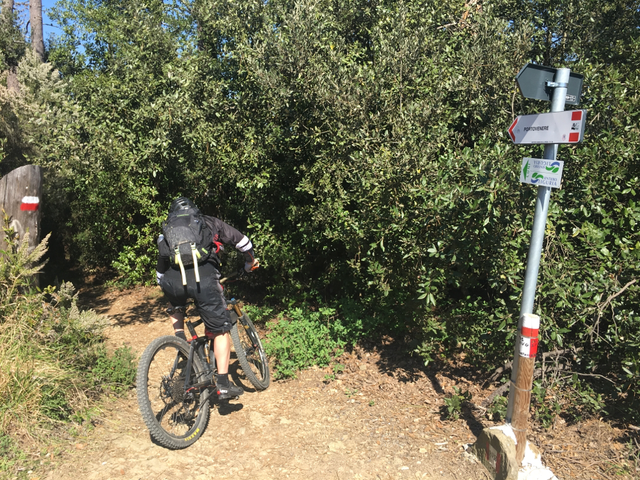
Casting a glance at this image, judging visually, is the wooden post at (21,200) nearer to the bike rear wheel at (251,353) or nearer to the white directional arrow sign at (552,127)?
the bike rear wheel at (251,353)

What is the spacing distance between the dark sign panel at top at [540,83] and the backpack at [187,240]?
2.73 meters

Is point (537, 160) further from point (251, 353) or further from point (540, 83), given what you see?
point (251, 353)

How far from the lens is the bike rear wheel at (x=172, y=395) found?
3.77m

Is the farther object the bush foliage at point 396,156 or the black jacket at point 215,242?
the black jacket at point 215,242

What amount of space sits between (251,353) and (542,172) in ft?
11.0

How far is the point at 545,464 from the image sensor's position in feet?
12.2

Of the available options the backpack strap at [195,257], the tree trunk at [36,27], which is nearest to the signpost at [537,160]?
the backpack strap at [195,257]

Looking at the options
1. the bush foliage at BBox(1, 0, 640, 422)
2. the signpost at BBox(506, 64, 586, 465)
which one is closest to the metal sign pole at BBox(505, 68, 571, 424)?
the signpost at BBox(506, 64, 586, 465)

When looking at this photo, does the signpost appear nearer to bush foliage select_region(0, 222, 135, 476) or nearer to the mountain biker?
the mountain biker

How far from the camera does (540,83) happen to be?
327 centimetres

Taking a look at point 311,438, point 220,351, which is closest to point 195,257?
point 220,351

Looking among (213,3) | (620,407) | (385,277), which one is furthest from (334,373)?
(213,3)

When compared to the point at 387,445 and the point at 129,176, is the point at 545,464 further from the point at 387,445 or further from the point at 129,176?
the point at 129,176

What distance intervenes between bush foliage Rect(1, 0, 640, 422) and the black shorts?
167 cm
